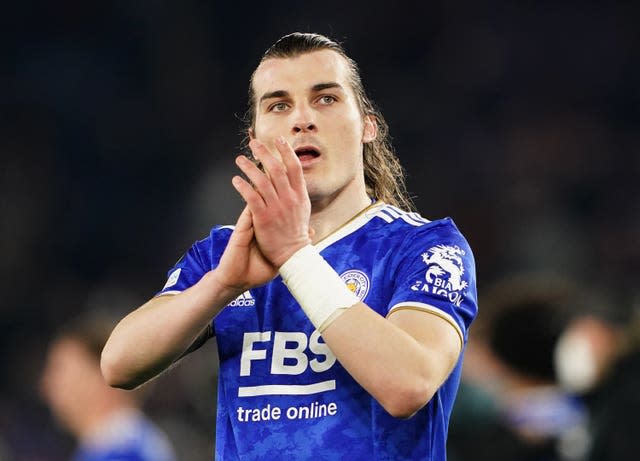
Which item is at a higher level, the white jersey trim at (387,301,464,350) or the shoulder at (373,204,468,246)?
the shoulder at (373,204,468,246)

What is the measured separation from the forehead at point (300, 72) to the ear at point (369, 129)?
0.21m

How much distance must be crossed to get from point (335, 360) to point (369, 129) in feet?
3.00

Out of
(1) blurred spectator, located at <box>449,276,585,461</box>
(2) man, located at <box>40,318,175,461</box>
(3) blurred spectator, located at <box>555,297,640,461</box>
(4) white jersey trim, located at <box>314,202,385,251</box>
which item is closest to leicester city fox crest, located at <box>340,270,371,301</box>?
(4) white jersey trim, located at <box>314,202,385,251</box>

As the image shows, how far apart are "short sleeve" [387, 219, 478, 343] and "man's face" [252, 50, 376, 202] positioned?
0.33m

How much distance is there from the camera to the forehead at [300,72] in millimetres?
3012

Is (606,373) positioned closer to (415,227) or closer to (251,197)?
(415,227)

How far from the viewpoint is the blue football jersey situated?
2611 millimetres

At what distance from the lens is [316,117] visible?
9.65 ft

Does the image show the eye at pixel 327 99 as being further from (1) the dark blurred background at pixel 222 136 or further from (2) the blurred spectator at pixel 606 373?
(1) the dark blurred background at pixel 222 136

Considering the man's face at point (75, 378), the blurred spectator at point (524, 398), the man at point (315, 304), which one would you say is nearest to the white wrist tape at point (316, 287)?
the man at point (315, 304)

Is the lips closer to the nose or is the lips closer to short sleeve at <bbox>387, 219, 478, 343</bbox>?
the nose

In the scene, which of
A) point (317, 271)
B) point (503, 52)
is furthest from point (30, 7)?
point (317, 271)

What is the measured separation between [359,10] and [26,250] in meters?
4.13

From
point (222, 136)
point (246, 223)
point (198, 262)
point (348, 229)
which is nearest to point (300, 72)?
point (348, 229)
